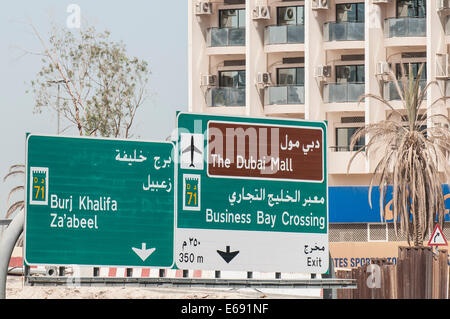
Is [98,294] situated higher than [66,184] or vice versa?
[66,184]

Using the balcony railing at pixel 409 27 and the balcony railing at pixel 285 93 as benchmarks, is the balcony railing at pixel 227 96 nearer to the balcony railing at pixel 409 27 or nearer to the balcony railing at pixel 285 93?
the balcony railing at pixel 285 93

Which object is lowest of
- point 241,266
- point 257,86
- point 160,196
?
point 241,266

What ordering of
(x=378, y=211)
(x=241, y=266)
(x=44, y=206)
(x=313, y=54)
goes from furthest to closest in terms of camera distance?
(x=313, y=54) → (x=378, y=211) → (x=241, y=266) → (x=44, y=206)

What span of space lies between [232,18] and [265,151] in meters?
A: 40.2

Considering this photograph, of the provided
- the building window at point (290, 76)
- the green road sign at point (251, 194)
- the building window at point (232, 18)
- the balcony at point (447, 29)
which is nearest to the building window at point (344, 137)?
the building window at point (290, 76)

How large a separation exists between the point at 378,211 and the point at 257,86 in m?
9.01

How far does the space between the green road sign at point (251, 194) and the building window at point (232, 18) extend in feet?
129

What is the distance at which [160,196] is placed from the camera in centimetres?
1490

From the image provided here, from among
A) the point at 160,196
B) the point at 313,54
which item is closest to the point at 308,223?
the point at 160,196

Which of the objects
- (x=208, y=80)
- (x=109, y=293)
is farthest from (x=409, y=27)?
(x=109, y=293)

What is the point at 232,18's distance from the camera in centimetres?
5488

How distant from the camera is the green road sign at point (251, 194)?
49.0 feet

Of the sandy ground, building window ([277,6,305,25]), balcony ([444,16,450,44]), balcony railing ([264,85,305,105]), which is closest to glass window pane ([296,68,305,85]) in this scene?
balcony railing ([264,85,305,105])
